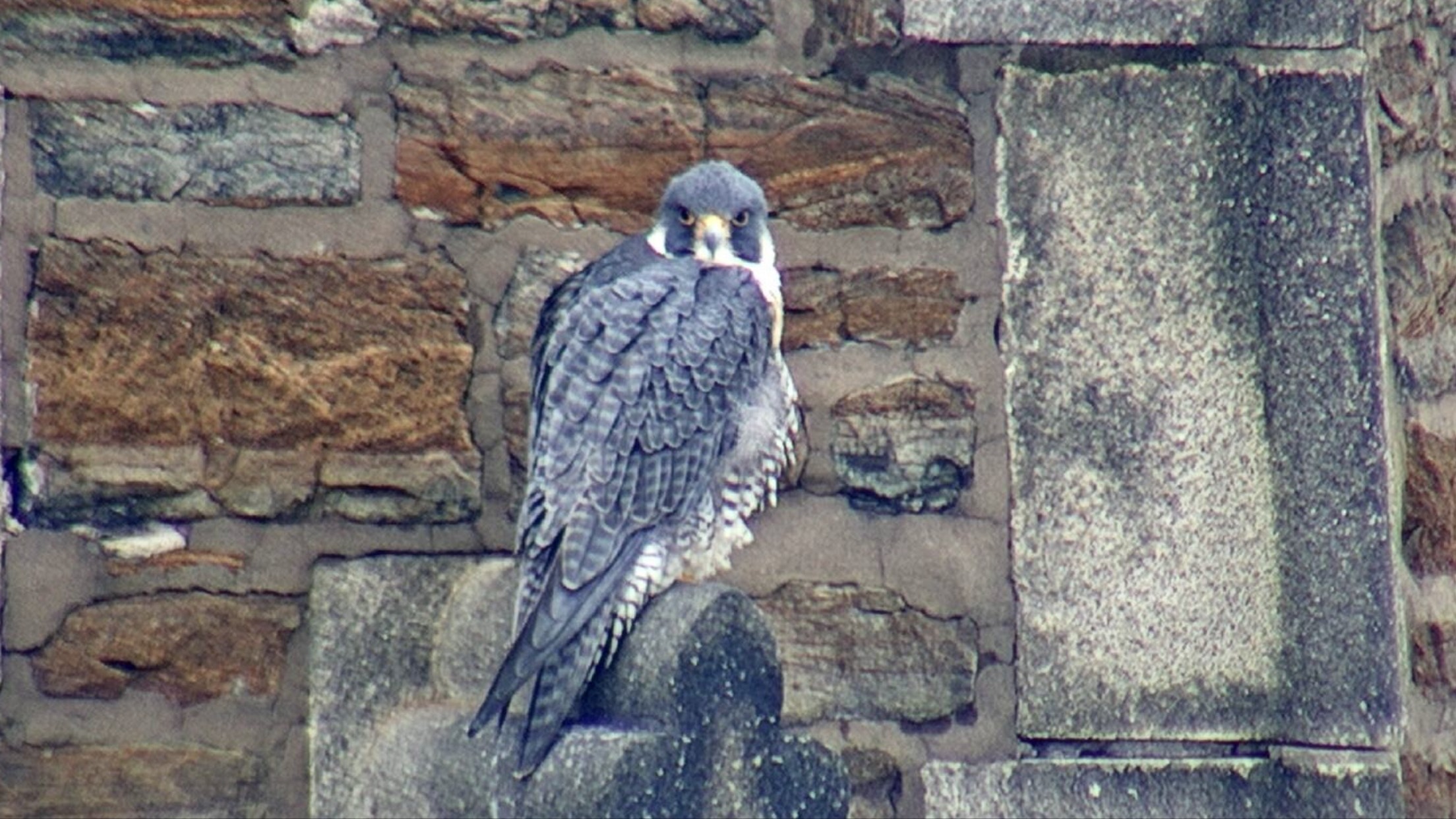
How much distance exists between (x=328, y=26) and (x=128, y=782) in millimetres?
1043

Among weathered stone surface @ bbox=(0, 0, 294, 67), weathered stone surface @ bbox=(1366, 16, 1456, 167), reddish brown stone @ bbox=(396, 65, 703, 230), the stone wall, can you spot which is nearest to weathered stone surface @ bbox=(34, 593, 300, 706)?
the stone wall

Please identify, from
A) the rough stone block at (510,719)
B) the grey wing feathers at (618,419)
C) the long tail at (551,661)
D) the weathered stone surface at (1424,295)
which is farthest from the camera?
the weathered stone surface at (1424,295)

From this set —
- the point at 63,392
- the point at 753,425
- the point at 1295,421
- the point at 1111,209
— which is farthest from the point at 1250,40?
the point at 63,392

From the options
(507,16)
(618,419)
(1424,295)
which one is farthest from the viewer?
(1424,295)

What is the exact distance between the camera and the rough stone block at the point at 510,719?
280 centimetres

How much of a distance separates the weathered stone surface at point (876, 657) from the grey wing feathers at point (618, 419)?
0.23 meters

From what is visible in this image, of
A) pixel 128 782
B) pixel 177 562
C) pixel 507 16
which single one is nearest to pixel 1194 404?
pixel 507 16

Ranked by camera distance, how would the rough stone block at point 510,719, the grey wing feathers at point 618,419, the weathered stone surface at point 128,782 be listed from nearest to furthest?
the rough stone block at point 510,719 → the grey wing feathers at point 618,419 → the weathered stone surface at point 128,782

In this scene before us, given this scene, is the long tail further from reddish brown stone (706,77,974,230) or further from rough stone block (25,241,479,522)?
reddish brown stone (706,77,974,230)

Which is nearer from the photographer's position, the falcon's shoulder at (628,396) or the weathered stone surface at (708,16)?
the falcon's shoulder at (628,396)

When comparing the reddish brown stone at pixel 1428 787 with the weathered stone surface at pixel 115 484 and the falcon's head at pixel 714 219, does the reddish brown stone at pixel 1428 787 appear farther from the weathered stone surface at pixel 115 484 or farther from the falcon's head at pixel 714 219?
the weathered stone surface at pixel 115 484

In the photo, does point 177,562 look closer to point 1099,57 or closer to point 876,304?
point 876,304

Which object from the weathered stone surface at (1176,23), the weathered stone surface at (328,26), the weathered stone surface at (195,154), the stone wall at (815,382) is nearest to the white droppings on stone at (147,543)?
the stone wall at (815,382)

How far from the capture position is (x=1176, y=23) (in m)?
3.37
